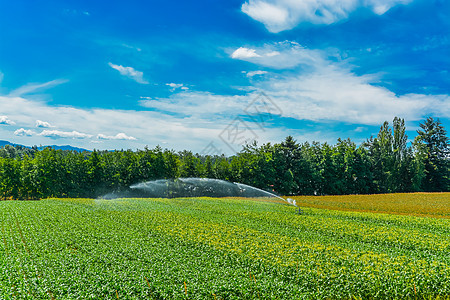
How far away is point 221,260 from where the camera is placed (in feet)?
43.2

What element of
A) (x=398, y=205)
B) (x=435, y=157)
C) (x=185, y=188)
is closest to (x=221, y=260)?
A: (x=398, y=205)

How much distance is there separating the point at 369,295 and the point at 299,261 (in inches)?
130

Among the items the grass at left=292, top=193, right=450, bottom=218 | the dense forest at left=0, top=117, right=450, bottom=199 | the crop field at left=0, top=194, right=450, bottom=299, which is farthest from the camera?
the dense forest at left=0, top=117, right=450, bottom=199

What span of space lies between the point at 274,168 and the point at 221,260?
47.8 m

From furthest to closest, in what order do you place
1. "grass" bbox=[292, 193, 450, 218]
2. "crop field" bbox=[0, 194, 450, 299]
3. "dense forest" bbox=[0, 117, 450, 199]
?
"dense forest" bbox=[0, 117, 450, 199] → "grass" bbox=[292, 193, 450, 218] → "crop field" bbox=[0, 194, 450, 299]

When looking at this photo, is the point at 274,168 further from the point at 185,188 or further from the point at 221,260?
the point at 221,260

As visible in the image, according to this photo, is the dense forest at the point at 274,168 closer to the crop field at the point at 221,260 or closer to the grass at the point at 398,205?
the grass at the point at 398,205

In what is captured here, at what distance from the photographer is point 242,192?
2133 inches

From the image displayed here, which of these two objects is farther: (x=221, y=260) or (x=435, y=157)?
(x=435, y=157)

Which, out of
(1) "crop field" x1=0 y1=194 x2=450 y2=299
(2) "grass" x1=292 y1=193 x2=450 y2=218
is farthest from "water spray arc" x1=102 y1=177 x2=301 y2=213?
(1) "crop field" x1=0 y1=194 x2=450 y2=299

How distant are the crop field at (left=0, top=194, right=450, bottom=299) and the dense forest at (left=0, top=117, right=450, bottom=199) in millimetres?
34085

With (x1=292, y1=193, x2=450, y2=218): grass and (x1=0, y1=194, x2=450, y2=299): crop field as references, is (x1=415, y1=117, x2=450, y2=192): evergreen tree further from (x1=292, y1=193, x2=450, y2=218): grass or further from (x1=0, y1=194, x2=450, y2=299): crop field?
(x1=0, y1=194, x2=450, y2=299): crop field

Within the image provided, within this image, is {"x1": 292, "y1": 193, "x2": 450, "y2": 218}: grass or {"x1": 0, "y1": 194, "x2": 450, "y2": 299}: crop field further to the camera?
{"x1": 292, "y1": 193, "x2": 450, "y2": 218}: grass

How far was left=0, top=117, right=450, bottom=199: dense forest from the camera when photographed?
178ft
